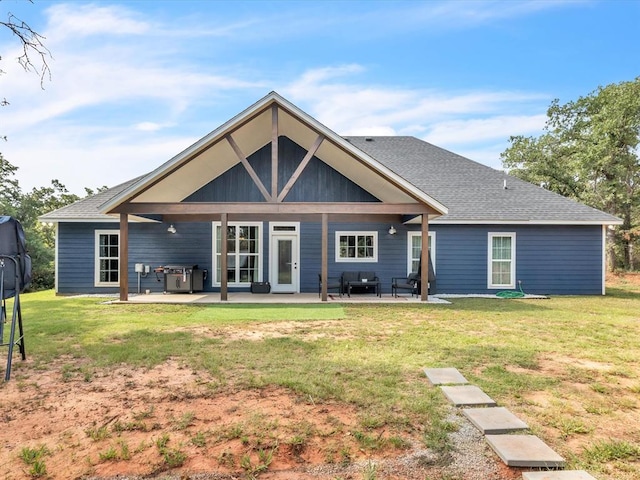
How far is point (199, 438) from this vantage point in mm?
2699

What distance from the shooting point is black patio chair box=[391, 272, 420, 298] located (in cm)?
1115

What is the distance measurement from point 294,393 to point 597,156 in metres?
24.7

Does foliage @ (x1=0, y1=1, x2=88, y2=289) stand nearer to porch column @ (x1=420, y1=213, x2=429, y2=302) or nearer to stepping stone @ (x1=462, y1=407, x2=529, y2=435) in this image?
stepping stone @ (x1=462, y1=407, x2=529, y2=435)

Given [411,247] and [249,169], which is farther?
[411,247]

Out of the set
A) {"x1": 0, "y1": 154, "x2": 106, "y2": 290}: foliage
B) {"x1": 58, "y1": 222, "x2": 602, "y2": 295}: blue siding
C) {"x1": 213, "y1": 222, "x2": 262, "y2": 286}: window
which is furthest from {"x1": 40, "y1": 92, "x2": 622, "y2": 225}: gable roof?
{"x1": 0, "y1": 154, "x2": 106, "y2": 290}: foliage

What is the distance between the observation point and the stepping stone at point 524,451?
233 centimetres

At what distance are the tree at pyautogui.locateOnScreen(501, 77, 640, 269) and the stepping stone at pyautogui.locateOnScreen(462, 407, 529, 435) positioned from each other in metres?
23.6

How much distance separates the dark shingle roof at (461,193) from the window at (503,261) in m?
0.78

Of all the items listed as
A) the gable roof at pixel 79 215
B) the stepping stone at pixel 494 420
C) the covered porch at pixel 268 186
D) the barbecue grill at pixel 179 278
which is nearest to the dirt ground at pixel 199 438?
the stepping stone at pixel 494 420

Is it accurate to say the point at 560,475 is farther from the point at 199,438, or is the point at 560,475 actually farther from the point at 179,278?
the point at 179,278

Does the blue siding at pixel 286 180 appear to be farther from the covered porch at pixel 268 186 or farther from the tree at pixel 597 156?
the tree at pixel 597 156

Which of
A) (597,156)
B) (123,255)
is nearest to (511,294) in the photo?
(123,255)

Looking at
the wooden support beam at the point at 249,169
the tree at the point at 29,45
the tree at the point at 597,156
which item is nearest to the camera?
the tree at the point at 29,45

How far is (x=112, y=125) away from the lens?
17.1 meters
